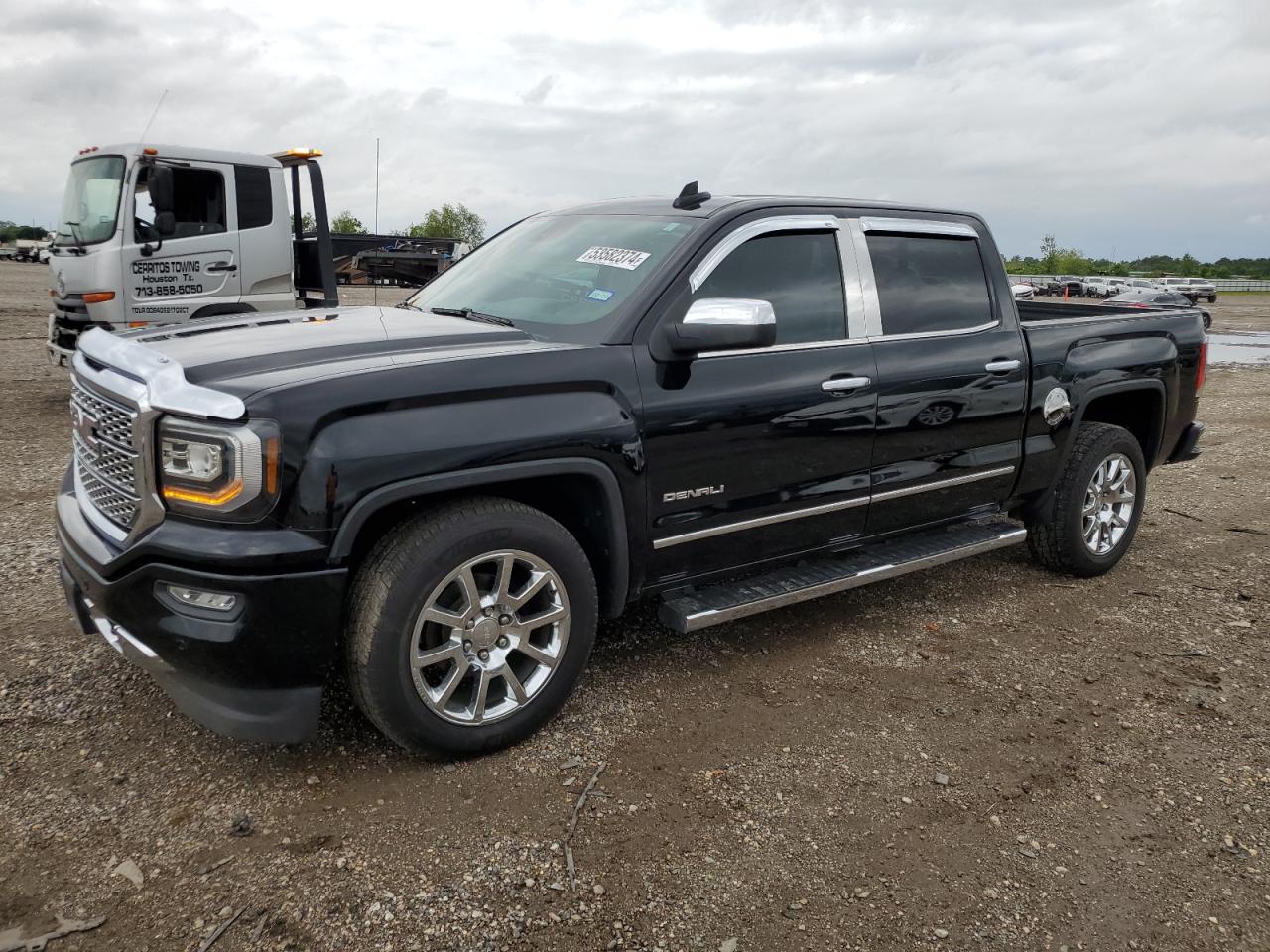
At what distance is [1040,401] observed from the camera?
4.57 m

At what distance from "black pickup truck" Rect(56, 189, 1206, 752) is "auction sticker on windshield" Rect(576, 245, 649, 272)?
2cm

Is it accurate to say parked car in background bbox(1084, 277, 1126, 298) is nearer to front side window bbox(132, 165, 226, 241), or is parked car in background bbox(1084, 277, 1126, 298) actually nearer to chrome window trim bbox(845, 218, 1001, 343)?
front side window bbox(132, 165, 226, 241)

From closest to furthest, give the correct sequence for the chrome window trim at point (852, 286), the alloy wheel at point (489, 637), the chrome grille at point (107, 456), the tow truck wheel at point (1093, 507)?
the chrome grille at point (107, 456) → the alloy wheel at point (489, 637) → the chrome window trim at point (852, 286) → the tow truck wheel at point (1093, 507)

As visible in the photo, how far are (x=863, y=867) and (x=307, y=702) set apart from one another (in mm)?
1621

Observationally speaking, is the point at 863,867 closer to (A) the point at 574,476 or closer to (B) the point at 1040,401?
(A) the point at 574,476

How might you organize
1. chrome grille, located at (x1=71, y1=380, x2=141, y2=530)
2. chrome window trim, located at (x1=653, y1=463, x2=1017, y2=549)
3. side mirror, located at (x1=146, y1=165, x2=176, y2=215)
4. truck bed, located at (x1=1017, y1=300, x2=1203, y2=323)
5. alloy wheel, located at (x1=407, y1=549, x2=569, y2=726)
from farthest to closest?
side mirror, located at (x1=146, y1=165, x2=176, y2=215)
truck bed, located at (x1=1017, y1=300, x2=1203, y2=323)
chrome window trim, located at (x1=653, y1=463, x2=1017, y2=549)
alloy wheel, located at (x1=407, y1=549, x2=569, y2=726)
chrome grille, located at (x1=71, y1=380, x2=141, y2=530)

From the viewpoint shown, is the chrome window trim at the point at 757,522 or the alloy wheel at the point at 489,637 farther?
the chrome window trim at the point at 757,522

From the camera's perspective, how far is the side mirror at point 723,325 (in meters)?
3.21

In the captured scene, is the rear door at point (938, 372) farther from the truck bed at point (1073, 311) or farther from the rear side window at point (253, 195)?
the rear side window at point (253, 195)

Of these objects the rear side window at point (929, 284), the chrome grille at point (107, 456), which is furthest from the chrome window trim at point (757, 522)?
the chrome grille at point (107, 456)

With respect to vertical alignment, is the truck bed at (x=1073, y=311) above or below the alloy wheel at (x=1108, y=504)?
above

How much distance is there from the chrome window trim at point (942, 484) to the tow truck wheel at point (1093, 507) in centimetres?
52

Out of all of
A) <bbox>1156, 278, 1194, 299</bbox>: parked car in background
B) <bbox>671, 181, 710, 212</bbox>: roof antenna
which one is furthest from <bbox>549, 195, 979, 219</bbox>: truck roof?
<bbox>1156, 278, 1194, 299</bbox>: parked car in background

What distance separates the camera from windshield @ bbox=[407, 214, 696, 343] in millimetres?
3486
